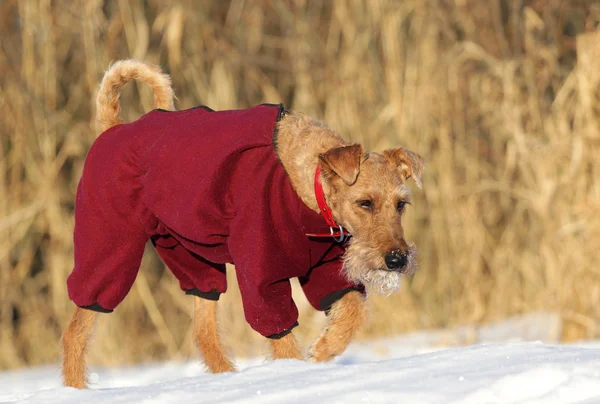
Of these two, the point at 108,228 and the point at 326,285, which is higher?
the point at 108,228

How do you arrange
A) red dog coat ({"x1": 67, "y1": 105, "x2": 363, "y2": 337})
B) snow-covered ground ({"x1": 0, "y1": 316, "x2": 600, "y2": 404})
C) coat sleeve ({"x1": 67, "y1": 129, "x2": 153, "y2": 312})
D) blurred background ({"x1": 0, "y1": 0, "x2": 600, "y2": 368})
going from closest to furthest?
1. snow-covered ground ({"x1": 0, "y1": 316, "x2": 600, "y2": 404})
2. red dog coat ({"x1": 67, "y1": 105, "x2": 363, "y2": 337})
3. coat sleeve ({"x1": 67, "y1": 129, "x2": 153, "y2": 312})
4. blurred background ({"x1": 0, "y1": 0, "x2": 600, "y2": 368})

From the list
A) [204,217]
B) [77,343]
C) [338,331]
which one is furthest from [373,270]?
[77,343]

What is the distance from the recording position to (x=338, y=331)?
3.83 m

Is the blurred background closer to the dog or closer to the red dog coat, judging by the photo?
the red dog coat

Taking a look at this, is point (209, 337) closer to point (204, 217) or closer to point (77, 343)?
point (77, 343)

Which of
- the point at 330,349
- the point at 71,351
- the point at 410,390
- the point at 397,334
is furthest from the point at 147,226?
the point at 397,334

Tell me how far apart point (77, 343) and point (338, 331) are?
4.39ft

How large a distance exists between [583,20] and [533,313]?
212cm

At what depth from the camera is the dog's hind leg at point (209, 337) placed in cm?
462

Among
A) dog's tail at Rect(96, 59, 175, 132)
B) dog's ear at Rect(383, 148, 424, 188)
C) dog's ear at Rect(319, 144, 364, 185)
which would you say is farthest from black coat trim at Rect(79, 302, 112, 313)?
dog's ear at Rect(383, 148, 424, 188)

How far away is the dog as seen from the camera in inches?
144

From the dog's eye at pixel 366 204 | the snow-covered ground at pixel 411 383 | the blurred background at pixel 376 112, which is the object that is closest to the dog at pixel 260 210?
the dog's eye at pixel 366 204

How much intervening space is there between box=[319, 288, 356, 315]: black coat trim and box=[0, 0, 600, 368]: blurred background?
2.59m

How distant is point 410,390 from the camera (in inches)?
107
